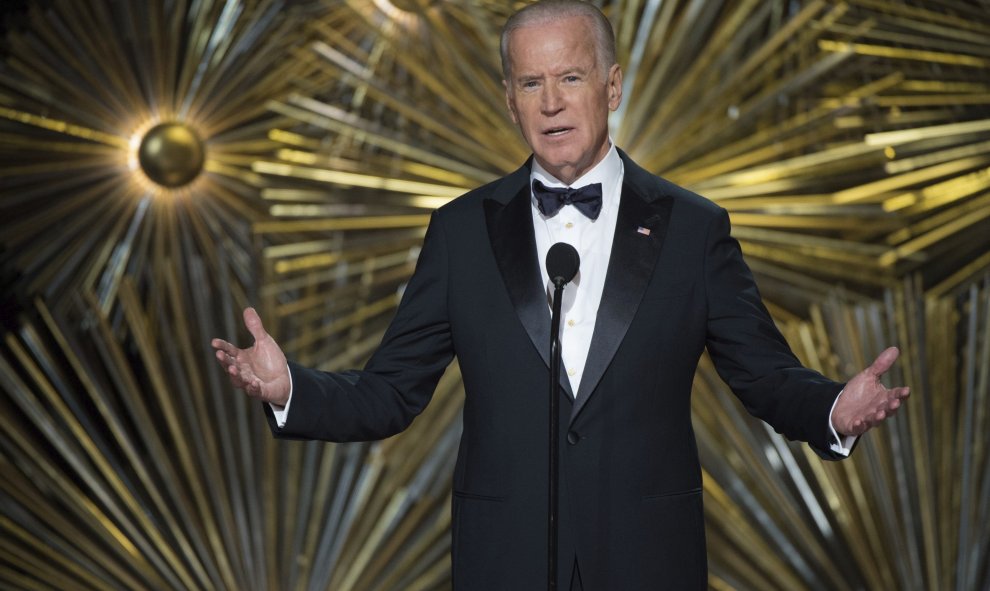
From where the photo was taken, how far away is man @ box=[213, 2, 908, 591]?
1.48 m

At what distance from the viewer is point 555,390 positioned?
1316 millimetres

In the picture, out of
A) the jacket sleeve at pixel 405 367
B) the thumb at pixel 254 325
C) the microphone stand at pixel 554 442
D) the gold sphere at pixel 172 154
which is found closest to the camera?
the microphone stand at pixel 554 442

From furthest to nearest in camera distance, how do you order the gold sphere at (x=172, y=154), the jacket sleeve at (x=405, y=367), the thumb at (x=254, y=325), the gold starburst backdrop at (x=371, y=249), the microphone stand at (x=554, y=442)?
the gold sphere at (x=172, y=154) → the gold starburst backdrop at (x=371, y=249) → the jacket sleeve at (x=405, y=367) → the thumb at (x=254, y=325) → the microphone stand at (x=554, y=442)

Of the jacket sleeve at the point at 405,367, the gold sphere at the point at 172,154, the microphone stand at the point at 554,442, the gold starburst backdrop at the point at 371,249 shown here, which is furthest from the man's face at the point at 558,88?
the gold sphere at the point at 172,154

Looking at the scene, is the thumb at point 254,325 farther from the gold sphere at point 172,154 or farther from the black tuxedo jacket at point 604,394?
the gold sphere at point 172,154

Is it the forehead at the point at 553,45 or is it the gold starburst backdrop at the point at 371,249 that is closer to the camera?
the forehead at the point at 553,45

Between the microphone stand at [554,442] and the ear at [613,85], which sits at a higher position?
the ear at [613,85]

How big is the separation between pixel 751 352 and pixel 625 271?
180 millimetres

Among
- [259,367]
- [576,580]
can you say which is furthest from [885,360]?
[259,367]

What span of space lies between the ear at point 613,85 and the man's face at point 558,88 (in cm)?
3

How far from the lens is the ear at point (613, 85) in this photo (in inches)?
64.1

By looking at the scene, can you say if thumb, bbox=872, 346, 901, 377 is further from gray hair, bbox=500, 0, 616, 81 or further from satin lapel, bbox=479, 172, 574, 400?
gray hair, bbox=500, 0, 616, 81

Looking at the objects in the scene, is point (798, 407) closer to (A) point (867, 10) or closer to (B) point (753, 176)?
(B) point (753, 176)

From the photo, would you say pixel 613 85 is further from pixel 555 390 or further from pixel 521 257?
pixel 555 390
